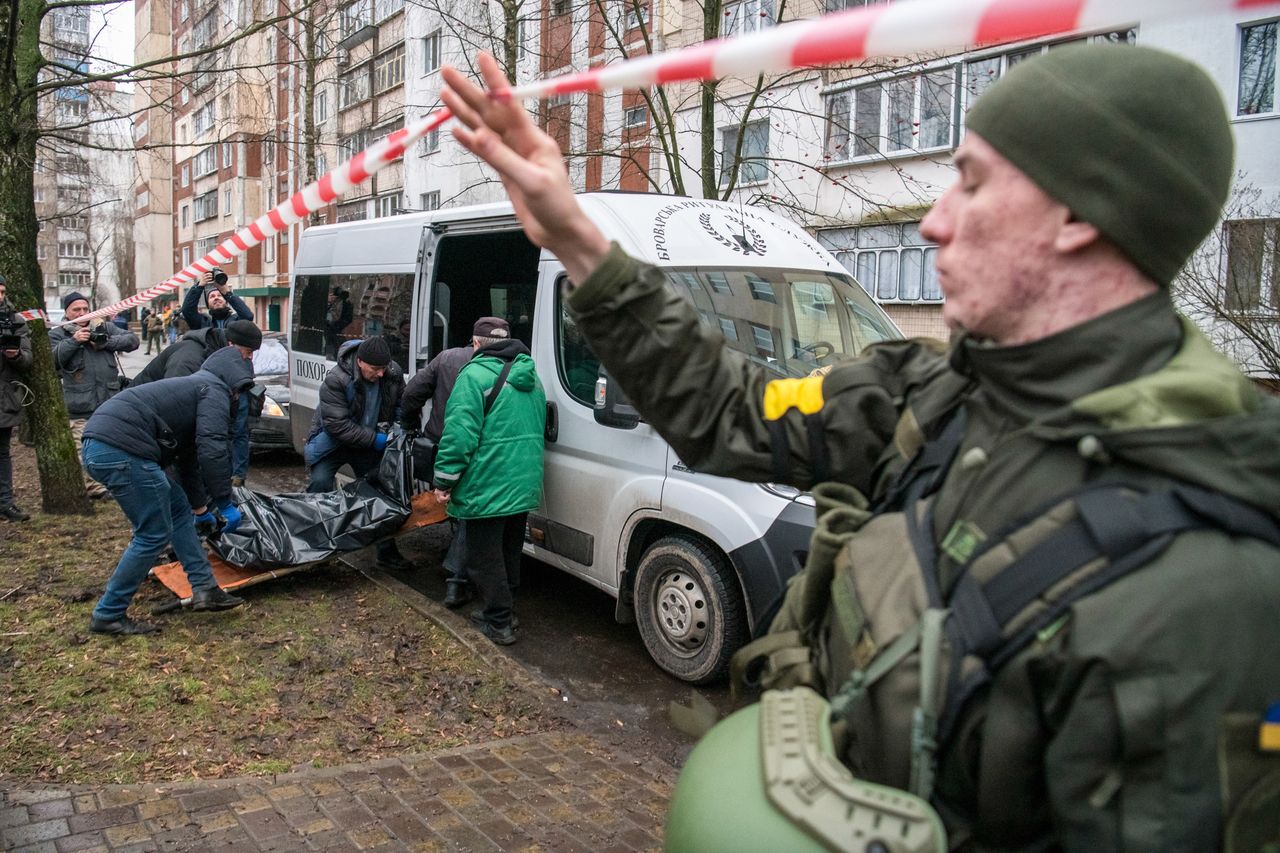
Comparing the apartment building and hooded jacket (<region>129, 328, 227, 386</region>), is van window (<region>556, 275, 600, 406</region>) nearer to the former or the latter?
hooded jacket (<region>129, 328, 227, 386</region>)

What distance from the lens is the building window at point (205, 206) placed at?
180 feet

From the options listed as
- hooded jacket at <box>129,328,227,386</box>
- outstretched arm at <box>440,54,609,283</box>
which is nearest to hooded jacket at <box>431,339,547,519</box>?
hooded jacket at <box>129,328,227,386</box>

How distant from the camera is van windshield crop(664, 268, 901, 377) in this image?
527 cm

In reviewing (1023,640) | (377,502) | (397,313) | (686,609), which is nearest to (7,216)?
(397,313)

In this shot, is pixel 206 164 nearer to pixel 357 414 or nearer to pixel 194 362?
pixel 194 362

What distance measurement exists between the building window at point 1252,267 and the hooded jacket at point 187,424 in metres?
10.6

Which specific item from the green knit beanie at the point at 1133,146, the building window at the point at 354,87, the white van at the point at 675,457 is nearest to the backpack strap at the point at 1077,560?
the green knit beanie at the point at 1133,146

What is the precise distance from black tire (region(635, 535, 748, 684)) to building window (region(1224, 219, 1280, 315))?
28.9 feet

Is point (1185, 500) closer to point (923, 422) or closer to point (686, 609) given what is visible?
point (923, 422)

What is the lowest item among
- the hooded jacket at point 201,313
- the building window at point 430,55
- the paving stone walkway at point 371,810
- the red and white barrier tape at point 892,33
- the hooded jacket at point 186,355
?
the paving stone walkway at point 371,810

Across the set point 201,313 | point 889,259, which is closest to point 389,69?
point 889,259

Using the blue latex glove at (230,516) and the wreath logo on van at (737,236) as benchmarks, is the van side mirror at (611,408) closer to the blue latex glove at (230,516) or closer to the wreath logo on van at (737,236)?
the wreath logo on van at (737,236)

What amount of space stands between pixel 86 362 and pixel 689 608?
8.32 meters

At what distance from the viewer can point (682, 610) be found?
5340mm
